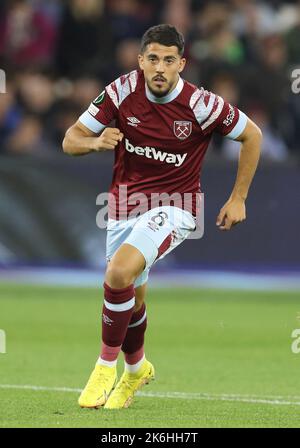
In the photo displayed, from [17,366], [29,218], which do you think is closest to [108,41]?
[29,218]

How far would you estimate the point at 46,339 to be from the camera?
37.8ft

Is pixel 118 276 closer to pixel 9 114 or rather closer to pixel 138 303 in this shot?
pixel 138 303

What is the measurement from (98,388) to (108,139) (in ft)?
4.92

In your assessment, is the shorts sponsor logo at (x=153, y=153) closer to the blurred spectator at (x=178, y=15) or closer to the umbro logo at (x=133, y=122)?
the umbro logo at (x=133, y=122)

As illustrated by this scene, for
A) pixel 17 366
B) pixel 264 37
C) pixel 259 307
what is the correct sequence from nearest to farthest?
pixel 17 366 < pixel 259 307 < pixel 264 37

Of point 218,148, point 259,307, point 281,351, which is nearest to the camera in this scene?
point 281,351

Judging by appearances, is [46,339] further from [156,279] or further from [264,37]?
[264,37]

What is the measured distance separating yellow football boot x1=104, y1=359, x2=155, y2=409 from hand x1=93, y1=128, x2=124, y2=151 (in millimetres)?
1545

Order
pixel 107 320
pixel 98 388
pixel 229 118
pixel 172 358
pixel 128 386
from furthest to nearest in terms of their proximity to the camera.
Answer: pixel 172 358, pixel 229 118, pixel 128 386, pixel 107 320, pixel 98 388

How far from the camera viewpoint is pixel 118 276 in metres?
7.51

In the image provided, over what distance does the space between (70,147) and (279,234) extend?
26.3 ft

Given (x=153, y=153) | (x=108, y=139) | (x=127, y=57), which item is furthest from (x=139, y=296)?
(x=127, y=57)

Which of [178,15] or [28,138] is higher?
[178,15]

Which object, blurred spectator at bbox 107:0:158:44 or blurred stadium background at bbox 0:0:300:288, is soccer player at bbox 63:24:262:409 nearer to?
blurred stadium background at bbox 0:0:300:288
